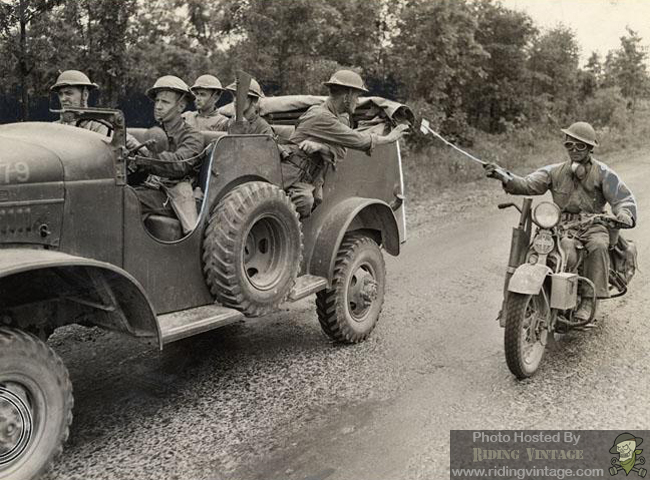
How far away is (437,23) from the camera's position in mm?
14430

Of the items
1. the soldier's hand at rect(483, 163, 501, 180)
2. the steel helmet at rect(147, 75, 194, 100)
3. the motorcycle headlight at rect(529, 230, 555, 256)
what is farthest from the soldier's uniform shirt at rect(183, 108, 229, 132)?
the motorcycle headlight at rect(529, 230, 555, 256)

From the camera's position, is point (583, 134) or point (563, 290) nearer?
point (563, 290)

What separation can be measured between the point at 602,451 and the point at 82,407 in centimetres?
306

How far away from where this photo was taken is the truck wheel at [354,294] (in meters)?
5.43

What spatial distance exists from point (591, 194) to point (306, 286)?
231 centimetres

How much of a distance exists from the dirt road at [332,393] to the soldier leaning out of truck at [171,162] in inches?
46.0

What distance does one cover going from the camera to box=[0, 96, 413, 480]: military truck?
3.39 meters

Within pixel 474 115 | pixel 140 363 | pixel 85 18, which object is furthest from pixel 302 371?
pixel 474 115

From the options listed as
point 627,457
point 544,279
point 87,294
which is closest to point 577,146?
point 544,279

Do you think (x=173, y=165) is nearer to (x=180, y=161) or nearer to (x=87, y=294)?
(x=180, y=161)

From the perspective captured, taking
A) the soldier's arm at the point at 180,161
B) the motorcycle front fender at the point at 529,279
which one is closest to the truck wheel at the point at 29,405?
the soldier's arm at the point at 180,161

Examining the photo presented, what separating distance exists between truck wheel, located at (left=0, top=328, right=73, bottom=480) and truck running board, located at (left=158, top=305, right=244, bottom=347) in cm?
63

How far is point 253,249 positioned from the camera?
4859mm

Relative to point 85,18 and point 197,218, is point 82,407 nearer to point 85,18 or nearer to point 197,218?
point 197,218
